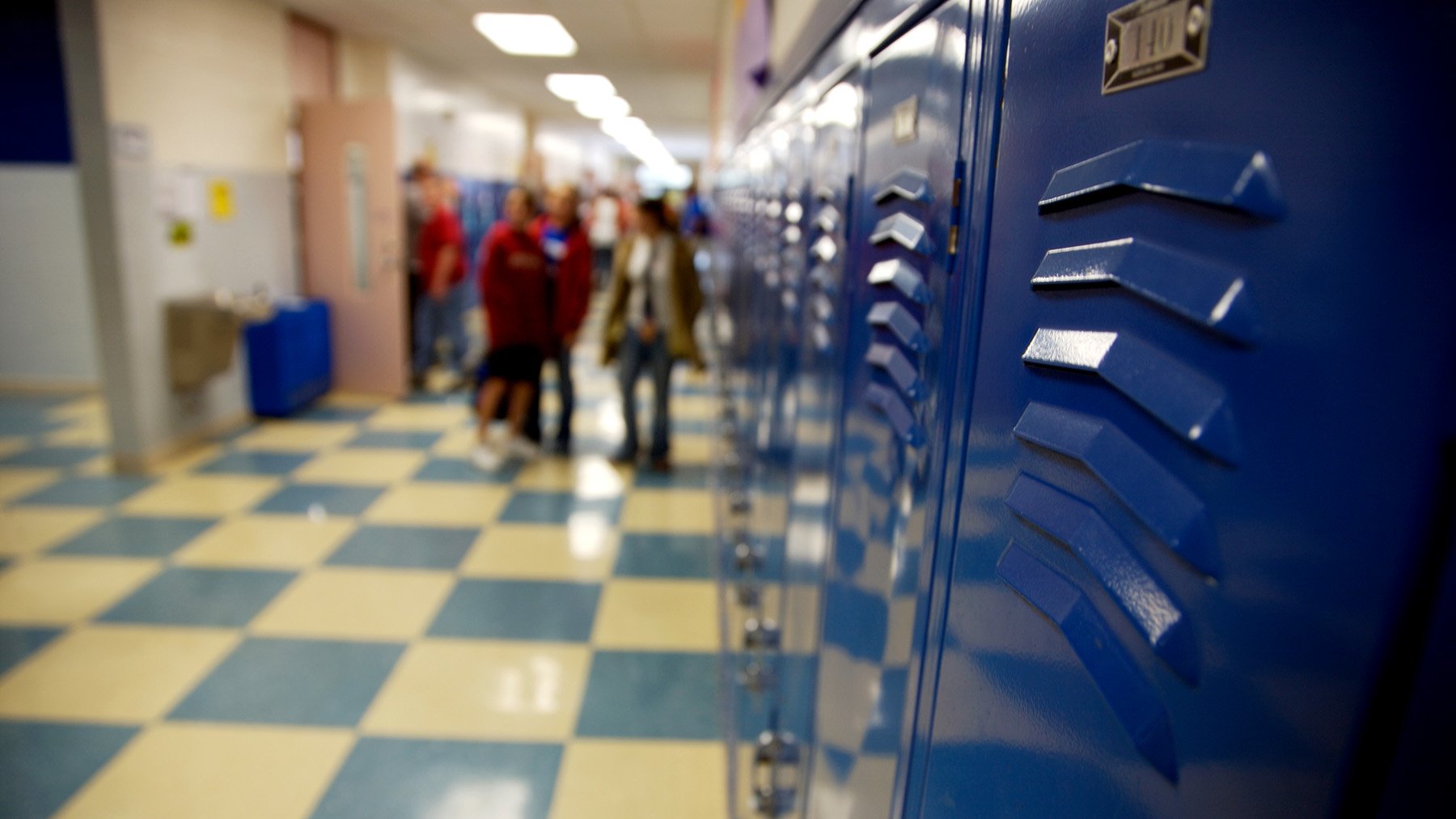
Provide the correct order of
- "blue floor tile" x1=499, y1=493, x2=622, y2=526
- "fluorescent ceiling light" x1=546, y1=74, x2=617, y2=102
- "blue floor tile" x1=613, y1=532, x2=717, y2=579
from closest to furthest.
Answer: "blue floor tile" x1=613, y1=532, x2=717, y2=579
"blue floor tile" x1=499, y1=493, x2=622, y2=526
"fluorescent ceiling light" x1=546, y1=74, x2=617, y2=102

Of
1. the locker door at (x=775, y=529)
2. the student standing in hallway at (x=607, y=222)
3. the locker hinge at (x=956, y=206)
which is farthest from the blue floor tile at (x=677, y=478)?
the student standing in hallway at (x=607, y=222)

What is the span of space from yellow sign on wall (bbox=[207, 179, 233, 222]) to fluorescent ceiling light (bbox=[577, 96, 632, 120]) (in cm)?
679

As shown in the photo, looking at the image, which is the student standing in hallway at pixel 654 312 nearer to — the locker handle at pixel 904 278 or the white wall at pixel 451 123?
the white wall at pixel 451 123

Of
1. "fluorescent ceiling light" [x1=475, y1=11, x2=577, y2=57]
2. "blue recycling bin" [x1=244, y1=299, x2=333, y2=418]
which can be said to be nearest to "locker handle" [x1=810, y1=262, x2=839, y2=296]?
"blue recycling bin" [x1=244, y1=299, x2=333, y2=418]

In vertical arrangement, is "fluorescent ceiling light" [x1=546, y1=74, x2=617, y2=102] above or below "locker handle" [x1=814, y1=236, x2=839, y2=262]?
above

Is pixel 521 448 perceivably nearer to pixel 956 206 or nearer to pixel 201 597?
pixel 201 597

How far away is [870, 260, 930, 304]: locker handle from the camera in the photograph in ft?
2.71

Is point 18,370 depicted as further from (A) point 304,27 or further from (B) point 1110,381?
(B) point 1110,381

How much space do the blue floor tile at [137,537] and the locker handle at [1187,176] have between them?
4.09 m

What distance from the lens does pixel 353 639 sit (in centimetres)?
300

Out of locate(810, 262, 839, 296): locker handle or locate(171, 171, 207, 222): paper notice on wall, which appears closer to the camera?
locate(810, 262, 839, 296): locker handle

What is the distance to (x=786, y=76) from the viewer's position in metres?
2.12

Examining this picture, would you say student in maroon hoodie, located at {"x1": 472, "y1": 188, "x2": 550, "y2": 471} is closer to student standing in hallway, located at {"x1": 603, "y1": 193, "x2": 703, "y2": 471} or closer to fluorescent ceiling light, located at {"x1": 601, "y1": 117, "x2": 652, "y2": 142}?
student standing in hallway, located at {"x1": 603, "y1": 193, "x2": 703, "y2": 471}

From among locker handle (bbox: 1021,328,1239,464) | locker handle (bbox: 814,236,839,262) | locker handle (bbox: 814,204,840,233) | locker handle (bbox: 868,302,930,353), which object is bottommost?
locker handle (bbox: 868,302,930,353)
